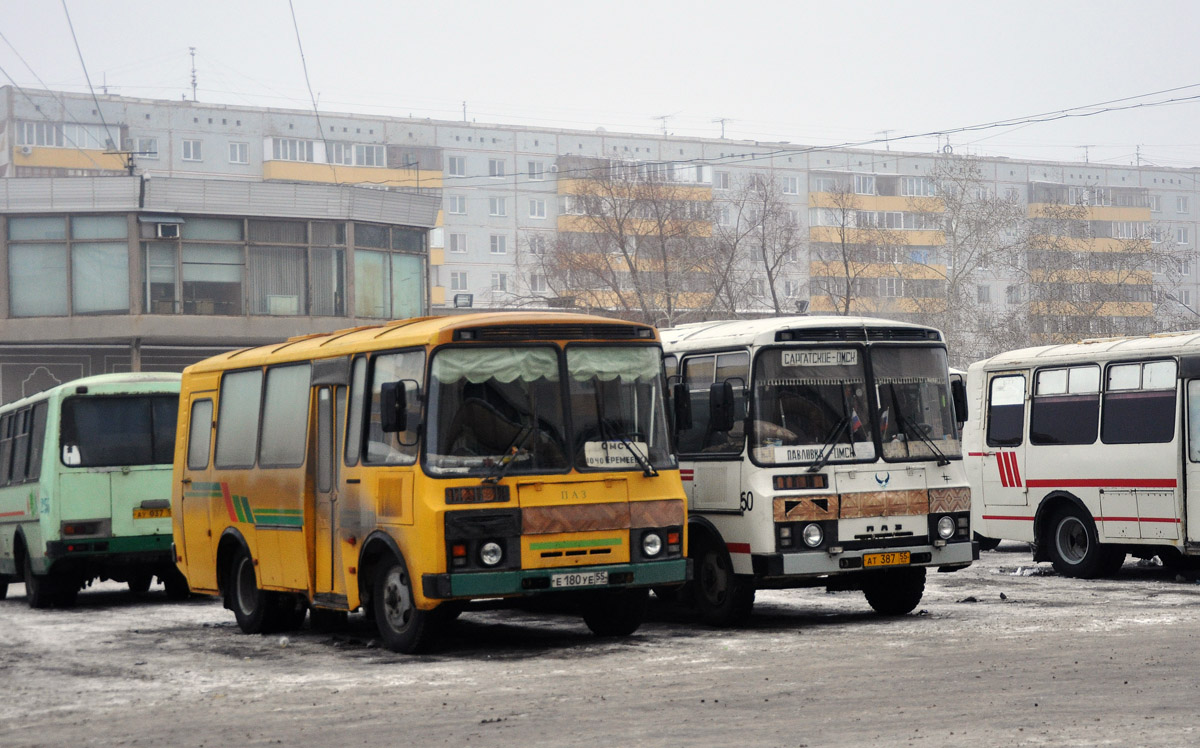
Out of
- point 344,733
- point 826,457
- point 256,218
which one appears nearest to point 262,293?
point 256,218

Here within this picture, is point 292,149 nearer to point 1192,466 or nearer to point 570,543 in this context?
point 1192,466

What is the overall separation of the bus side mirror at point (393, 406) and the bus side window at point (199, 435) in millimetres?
4588

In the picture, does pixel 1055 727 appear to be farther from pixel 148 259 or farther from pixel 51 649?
pixel 148 259

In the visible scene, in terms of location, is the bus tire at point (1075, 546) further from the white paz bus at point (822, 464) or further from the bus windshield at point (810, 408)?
the bus windshield at point (810, 408)

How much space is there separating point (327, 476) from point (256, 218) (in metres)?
33.4

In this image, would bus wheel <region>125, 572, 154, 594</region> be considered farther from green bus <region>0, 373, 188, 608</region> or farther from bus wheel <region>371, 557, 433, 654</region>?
bus wheel <region>371, 557, 433, 654</region>

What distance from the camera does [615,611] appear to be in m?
13.7

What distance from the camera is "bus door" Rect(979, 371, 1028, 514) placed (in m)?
20.5

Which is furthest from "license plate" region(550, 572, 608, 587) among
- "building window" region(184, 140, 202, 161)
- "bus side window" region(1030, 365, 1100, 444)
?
"building window" region(184, 140, 202, 161)

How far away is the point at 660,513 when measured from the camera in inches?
512

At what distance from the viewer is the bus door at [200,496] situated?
16.1 m

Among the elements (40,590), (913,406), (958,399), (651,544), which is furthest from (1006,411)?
(40,590)

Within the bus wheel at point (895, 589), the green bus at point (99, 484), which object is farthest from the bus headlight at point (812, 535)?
the green bus at point (99, 484)

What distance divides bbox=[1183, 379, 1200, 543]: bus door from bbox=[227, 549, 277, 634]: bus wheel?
981cm
